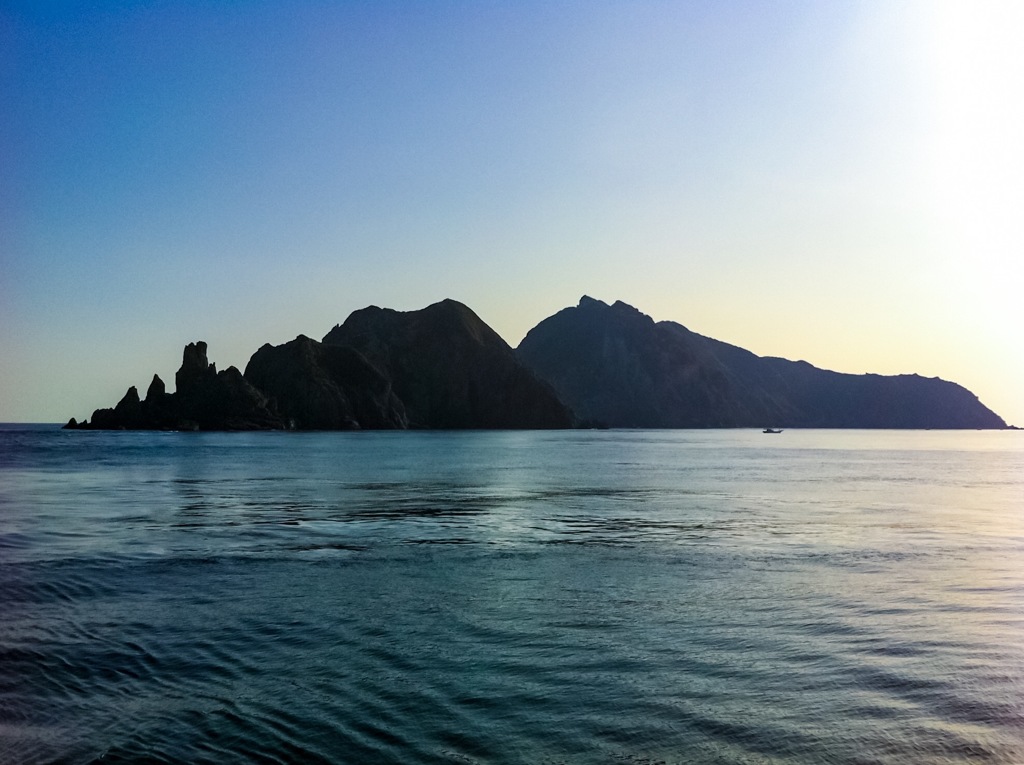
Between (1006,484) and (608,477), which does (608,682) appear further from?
(1006,484)

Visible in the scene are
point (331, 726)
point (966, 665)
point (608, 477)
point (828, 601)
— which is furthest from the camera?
point (608, 477)

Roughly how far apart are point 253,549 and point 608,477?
52.9 meters

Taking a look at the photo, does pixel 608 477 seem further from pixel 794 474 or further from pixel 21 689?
pixel 21 689

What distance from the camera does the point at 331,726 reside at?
12.1 metres

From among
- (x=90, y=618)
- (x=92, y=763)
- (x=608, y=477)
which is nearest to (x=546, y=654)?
(x=92, y=763)

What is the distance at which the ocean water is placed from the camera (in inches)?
460

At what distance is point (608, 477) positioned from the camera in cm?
7956

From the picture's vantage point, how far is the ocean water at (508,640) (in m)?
11.7

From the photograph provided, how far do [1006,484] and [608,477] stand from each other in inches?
1448

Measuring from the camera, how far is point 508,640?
17.2 m

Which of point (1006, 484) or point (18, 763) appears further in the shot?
point (1006, 484)

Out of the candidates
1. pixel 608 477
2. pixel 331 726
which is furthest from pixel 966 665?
pixel 608 477

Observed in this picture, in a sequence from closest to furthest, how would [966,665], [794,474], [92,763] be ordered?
1. [92,763]
2. [966,665]
3. [794,474]

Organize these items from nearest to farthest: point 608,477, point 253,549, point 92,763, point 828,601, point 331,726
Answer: point 92,763 → point 331,726 → point 828,601 → point 253,549 → point 608,477
